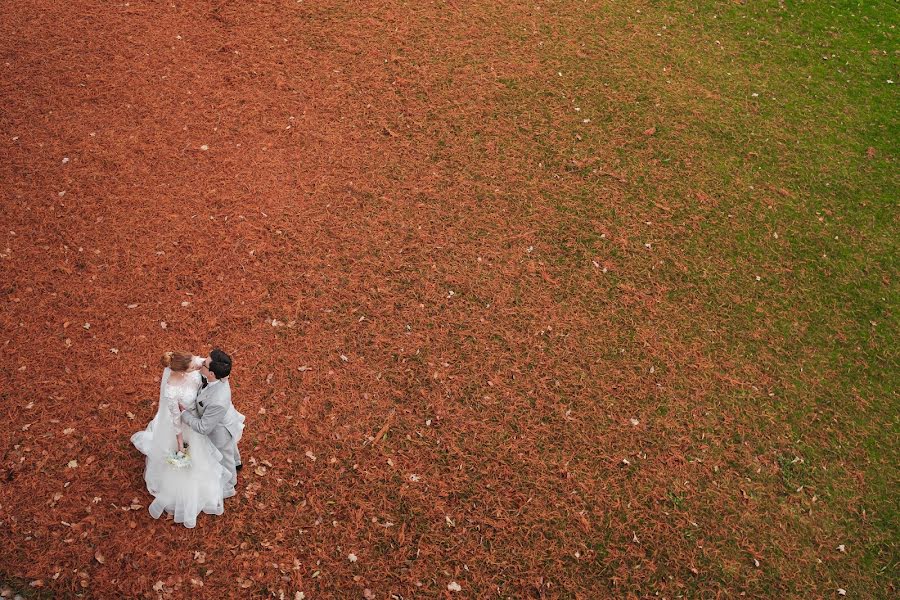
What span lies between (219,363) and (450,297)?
3281 mm

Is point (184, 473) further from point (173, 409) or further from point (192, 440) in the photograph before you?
point (173, 409)

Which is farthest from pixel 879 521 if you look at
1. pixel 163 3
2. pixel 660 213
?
pixel 163 3

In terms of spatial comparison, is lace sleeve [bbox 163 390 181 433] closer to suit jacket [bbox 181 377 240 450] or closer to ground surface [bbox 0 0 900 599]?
suit jacket [bbox 181 377 240 450]

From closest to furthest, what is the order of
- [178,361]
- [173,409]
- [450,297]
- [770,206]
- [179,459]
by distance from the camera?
1. [178,361]
2. [173,409]
3. [179,459]
4. [450,297]
5. [770,206]

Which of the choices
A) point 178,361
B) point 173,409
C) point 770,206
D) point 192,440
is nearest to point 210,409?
point 173,409

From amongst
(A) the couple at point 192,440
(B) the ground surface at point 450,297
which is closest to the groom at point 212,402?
(A) the couple at point 192,440

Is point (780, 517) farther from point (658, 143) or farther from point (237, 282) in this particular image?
point (237, 282)

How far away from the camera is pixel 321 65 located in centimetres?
1041

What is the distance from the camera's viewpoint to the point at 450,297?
313 inches

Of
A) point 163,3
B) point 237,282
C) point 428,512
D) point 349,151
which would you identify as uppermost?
point 163,3

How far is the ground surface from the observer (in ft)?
20.2

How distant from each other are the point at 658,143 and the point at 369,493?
283 inches

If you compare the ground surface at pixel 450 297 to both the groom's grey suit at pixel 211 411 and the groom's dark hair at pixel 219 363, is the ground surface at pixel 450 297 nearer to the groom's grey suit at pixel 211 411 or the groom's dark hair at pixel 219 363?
the groom's grey suit at pixel 211 411

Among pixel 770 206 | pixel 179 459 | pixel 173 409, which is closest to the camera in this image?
pixel 173 409
